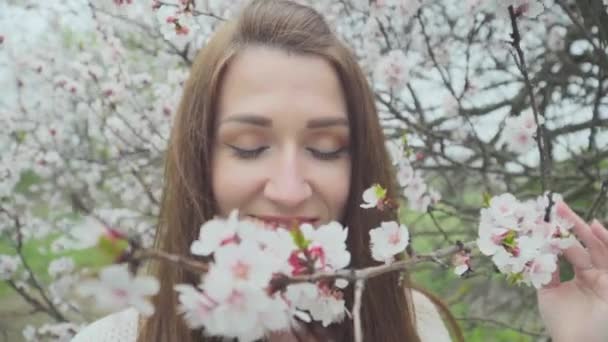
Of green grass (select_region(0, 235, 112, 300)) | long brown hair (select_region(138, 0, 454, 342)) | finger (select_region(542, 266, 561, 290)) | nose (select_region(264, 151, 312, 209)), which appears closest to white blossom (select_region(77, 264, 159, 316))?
nose (select_region(264, 151, 312, 209))

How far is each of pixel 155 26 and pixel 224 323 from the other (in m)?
2.49

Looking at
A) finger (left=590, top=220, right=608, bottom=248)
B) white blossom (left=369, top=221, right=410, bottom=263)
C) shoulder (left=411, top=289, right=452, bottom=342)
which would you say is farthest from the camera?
shoulder (left=411, top=289, right=452, bottom=342)

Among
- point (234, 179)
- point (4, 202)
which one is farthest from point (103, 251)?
point (4, 202)

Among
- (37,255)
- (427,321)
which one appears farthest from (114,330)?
(37,255)

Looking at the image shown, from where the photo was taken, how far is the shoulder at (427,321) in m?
1.33

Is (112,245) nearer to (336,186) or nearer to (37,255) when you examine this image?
(336,186)

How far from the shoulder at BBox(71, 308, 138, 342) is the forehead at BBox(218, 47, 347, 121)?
18.3 inches

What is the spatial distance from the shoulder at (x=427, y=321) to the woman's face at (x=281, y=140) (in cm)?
49

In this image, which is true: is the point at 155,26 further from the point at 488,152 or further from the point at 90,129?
the point at 488,152

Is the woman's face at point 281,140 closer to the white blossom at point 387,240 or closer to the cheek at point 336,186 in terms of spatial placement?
the cheek at point 336,186

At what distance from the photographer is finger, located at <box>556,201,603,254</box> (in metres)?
0.92

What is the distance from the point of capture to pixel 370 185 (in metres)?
1.10

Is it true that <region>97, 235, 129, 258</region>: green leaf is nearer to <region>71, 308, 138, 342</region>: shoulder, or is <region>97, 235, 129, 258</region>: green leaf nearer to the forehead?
the forehead

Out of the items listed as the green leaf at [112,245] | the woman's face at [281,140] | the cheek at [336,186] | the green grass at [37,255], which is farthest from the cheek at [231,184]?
the green grass at [37,255]
